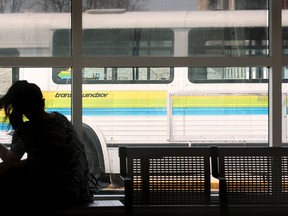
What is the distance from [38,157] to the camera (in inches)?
154

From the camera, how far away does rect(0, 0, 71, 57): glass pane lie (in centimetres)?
480

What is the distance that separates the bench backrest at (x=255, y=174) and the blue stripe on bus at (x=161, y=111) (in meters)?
0.44

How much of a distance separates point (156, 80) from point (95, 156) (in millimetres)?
765

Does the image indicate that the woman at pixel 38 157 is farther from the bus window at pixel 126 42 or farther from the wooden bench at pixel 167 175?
the bus window at pixel 126 42

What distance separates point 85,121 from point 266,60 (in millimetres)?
1486

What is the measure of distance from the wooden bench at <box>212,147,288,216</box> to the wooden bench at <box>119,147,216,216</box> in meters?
0.13

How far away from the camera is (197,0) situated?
16.2 ft

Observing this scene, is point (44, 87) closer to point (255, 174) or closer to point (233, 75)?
point (233, 75)

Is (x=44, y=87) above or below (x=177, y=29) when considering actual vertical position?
below

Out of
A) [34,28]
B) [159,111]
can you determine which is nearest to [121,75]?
[159,111]

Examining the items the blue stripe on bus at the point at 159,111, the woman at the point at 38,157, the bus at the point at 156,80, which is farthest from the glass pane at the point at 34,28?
the woman at the point at 38,157

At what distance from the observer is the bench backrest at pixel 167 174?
4.52 m

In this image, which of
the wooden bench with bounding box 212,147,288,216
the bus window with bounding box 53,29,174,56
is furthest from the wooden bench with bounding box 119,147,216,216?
the bus window with bounding box 53,29,174,56

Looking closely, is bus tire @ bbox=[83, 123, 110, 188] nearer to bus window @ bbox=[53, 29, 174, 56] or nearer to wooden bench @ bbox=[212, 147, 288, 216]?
bus window @ bbox=[53, 29, 174, 56]
